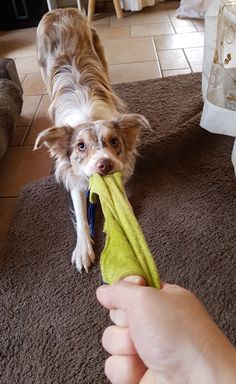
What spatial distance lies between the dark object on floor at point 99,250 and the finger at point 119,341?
0.57 metres

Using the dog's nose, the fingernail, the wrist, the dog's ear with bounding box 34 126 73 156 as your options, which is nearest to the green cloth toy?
the fingernail

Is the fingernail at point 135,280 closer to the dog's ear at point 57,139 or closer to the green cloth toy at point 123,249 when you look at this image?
the green cloth toy at point 123,249

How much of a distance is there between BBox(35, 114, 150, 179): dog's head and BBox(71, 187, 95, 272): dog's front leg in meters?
0.12

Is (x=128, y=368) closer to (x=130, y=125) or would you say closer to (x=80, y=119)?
(x=130, y=125)

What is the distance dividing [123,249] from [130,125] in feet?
3.27

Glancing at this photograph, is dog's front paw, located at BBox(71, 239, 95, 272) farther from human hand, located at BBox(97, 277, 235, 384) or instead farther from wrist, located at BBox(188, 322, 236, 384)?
wrist, located at BBox(188, 322, 236, 384)

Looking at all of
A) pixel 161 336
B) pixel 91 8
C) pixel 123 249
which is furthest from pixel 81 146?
pixel 91 8

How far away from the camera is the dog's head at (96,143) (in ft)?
4.64

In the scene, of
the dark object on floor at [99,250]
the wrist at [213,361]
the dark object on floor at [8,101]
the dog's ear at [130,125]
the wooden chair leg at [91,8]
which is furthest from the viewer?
the wooden chair leg at [91,8]

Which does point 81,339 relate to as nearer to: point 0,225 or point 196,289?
point 196,289

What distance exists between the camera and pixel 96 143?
1493mm

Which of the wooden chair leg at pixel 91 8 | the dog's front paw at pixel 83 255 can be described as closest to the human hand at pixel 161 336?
the dog's front paw at pixel 83 255

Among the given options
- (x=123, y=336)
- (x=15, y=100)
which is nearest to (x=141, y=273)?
(x=123, y=336)

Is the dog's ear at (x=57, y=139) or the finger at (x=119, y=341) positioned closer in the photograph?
the finger at (x=119, y=341)
